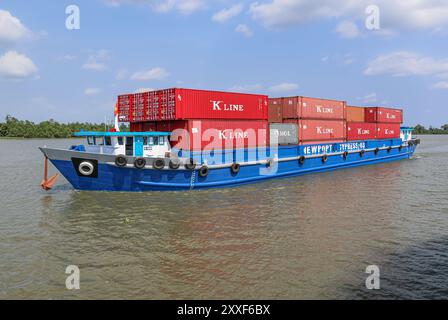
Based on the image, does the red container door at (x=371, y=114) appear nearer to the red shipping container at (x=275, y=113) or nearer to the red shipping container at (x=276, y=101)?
the red shipping container at (x=276, y=101)

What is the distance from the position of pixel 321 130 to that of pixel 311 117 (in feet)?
5.20

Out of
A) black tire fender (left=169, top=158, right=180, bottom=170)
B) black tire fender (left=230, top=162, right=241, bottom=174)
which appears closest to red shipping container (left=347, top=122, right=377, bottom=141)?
black tire fender (left=230, top=162, right=241, bottom=174)

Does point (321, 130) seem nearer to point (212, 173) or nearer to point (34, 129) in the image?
point (212, 173)

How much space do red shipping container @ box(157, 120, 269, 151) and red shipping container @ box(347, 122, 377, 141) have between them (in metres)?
11.9

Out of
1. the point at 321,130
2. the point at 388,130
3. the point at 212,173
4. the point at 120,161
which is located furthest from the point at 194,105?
the point at 388,130

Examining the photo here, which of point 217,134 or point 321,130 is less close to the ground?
point 321,130

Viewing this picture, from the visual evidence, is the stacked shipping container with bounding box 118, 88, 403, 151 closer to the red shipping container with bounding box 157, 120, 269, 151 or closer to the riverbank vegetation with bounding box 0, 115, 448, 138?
the red shipping container with bounding box 157, 120, 269, 151

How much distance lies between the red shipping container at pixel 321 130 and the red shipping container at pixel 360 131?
108cm

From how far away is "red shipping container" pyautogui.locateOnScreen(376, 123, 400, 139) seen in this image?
117 feet

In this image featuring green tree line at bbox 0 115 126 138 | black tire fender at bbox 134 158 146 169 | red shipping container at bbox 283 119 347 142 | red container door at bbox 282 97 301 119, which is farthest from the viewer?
green tree line at bbox 0 115 126 138

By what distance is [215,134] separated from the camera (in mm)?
20656

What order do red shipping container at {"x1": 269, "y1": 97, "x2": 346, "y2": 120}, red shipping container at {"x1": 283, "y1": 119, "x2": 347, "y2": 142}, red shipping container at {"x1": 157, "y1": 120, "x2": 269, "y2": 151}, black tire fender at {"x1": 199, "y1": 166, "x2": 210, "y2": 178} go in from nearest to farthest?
black tire fender at {"x1": 199, "y1": 166, "x2": 210, "y2": 178} → red shipping container at {"x1": 157, "y1": 120, "x2": 269, "y2": 151} → red shipping container at {"x1": 269, "y1": 97, "x2": 346, "y2": 120} → red shipping container at {"x1": 283, "y1": 119, "x2": 347, "y2": 142}
